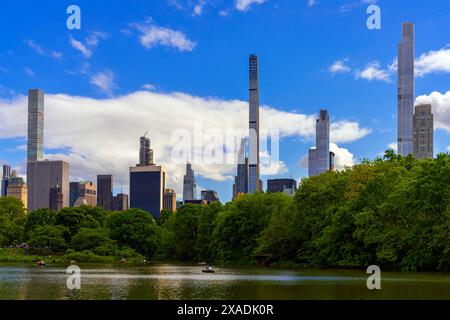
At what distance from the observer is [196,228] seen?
110938 mm

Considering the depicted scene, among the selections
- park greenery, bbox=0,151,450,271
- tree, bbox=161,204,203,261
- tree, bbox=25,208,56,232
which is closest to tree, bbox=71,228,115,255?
park greenery, bbox=0,151,450,271

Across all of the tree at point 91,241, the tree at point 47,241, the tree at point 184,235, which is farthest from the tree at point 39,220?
the tree at point 184,235

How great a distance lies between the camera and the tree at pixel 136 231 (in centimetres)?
11038

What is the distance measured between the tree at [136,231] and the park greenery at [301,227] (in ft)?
0.57

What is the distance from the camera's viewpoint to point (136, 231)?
111562mm

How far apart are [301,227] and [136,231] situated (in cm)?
4093

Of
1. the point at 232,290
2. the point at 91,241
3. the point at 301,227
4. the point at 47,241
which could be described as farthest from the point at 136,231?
the point at 232,290

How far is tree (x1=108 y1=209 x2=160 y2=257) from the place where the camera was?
4345 inches

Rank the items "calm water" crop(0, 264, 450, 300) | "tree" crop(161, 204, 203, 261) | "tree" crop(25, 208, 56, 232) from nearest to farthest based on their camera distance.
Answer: "calm water" crop(0, 264, 450, 300) → "tree" crop(161, 204, 203, 261) → "tree" crop(25, 208, 56, 232)

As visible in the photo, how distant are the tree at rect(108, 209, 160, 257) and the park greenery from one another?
0.57 ft

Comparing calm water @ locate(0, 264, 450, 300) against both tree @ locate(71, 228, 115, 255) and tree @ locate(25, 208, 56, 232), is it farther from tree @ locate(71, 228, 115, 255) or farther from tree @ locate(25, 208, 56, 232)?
tree @ locate(25, 208, 56, 232)
